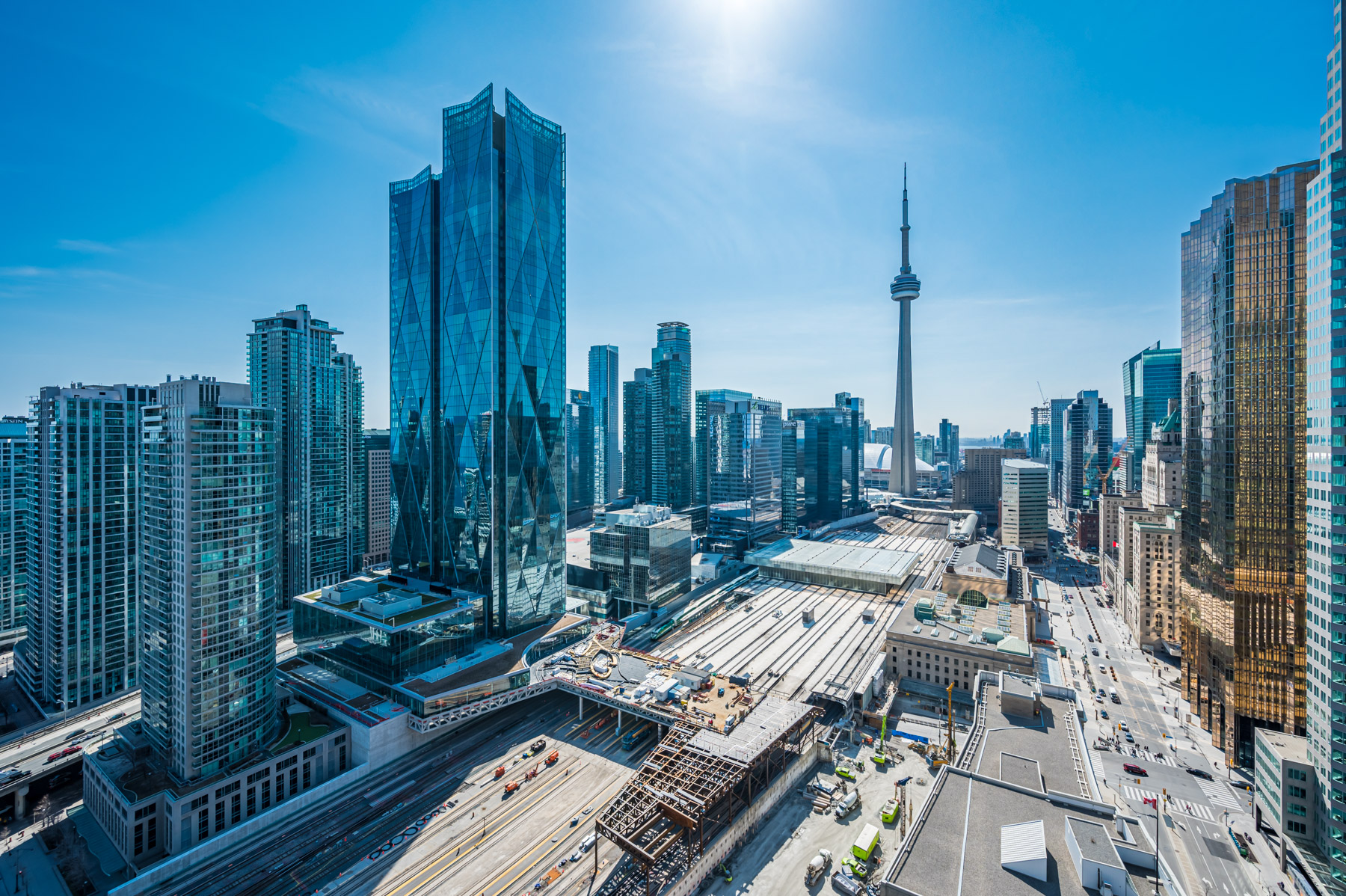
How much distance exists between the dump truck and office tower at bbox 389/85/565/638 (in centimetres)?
6221

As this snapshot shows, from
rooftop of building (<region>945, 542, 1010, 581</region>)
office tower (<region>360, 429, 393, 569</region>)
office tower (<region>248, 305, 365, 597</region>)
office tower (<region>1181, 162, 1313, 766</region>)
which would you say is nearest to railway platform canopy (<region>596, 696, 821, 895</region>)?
office tower (<region>1181, 162, 1313, 766</region>)

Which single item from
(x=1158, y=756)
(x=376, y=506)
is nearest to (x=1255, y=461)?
(x=1158, y=756)

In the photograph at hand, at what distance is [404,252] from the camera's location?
358 feet

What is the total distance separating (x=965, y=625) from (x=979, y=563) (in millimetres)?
38608

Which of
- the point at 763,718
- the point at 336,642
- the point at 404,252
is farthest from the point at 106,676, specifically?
the point at 763,718

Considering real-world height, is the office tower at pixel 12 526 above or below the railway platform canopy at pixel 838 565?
above

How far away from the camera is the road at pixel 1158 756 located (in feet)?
173

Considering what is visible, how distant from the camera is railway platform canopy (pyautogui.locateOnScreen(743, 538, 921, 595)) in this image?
140 metres

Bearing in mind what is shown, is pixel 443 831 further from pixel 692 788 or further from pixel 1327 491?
pixel 1327 491

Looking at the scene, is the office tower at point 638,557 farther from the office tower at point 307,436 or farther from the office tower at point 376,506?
the office tower at point 376,506

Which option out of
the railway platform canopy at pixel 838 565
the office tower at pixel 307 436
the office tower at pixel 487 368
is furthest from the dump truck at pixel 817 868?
the office tower at pixel 307 436

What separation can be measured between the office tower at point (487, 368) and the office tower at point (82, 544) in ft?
124

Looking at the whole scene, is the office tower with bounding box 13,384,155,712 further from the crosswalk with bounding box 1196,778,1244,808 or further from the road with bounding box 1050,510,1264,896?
the crosswalk with bounding box 1196,778,1244,808

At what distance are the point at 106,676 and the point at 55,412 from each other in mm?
39562
